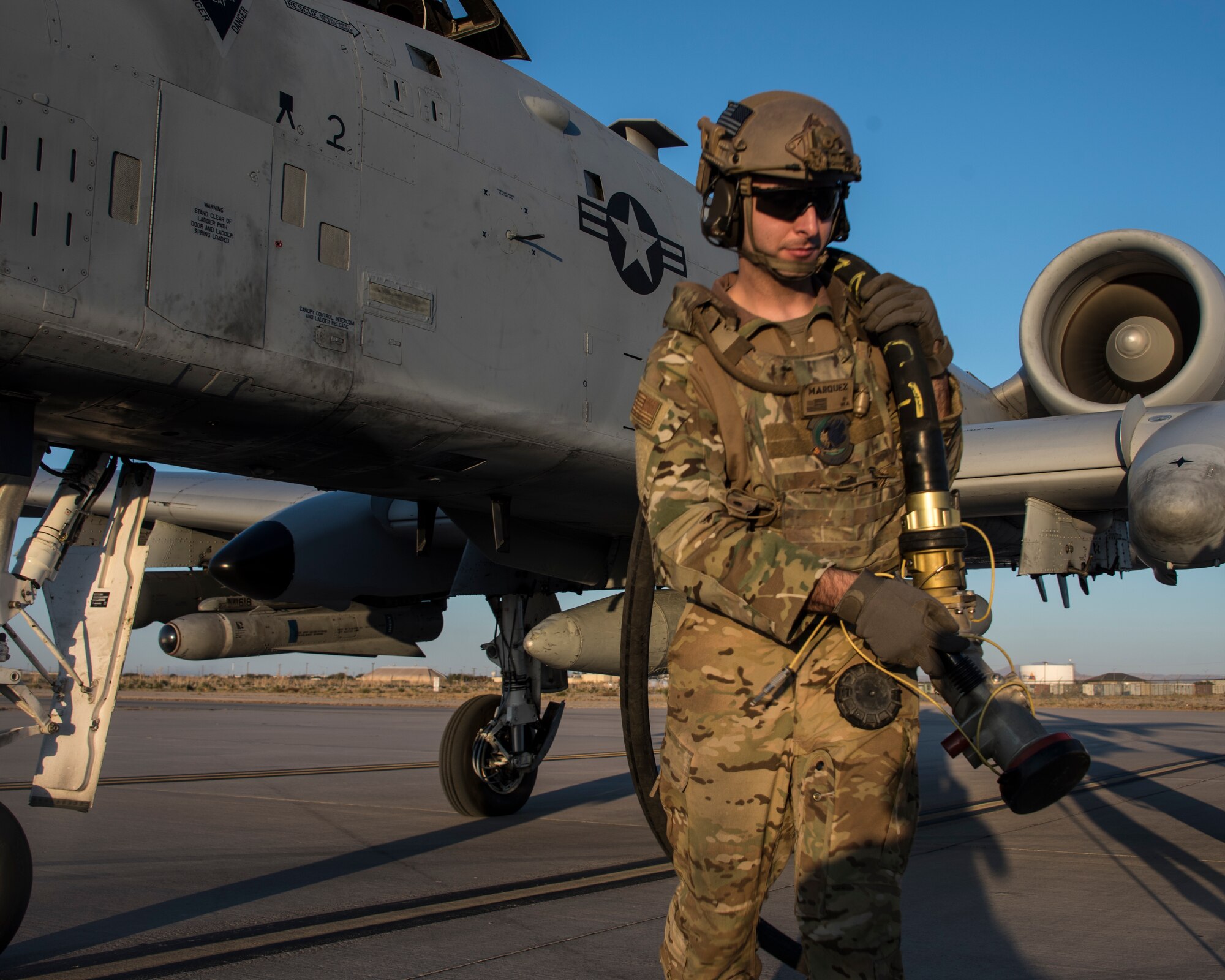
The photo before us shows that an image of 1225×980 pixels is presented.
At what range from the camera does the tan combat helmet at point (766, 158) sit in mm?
2330

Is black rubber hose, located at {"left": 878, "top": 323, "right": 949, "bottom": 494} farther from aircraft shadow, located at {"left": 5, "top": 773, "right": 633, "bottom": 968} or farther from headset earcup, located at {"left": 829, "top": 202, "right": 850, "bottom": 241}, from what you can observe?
aircraft shadow, located at {"left": 5, "top": 773, "right": 633, "bottom": 968}

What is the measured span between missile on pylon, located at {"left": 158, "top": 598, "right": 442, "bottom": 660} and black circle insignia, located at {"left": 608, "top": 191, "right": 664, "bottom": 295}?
4345 mm

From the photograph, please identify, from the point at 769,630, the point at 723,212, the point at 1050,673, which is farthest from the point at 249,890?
the point at 1050,673

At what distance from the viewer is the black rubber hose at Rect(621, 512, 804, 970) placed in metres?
2.84

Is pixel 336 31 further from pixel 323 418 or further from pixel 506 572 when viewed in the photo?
pixel 506 572

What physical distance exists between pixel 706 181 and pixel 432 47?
3653 millimetres

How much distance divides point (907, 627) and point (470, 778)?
6683 millimetres

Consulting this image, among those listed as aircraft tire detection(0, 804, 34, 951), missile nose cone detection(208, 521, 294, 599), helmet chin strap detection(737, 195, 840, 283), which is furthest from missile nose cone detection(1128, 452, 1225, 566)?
missile nose cone detection(208, 521, 294, 599)

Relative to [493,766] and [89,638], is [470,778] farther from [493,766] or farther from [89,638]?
[89,638]

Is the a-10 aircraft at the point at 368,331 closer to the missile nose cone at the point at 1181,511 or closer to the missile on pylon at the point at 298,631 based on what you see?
the missile nose cone at the point at 1181,511

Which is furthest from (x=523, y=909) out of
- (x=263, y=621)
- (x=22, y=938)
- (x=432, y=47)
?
(x=263, y=621)

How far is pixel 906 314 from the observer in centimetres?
232

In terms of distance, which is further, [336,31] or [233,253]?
[336,31]

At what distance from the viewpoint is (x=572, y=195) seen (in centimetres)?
608
